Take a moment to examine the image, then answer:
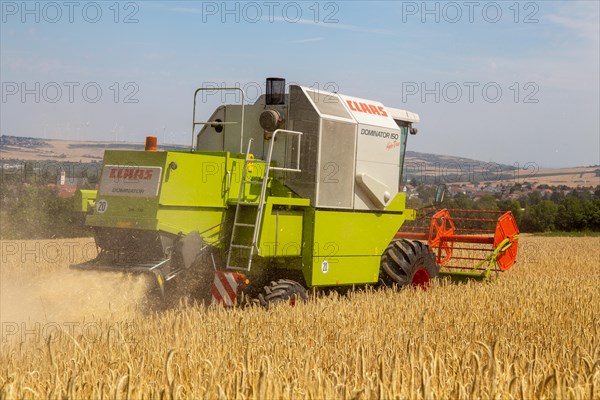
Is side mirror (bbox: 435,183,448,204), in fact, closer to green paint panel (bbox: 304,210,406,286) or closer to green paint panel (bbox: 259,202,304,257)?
green paint panel (bbox: 304,210,406,286)

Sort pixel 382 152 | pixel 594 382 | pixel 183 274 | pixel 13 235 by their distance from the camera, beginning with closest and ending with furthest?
A: pixel 594 382 → pixel 183 274 → pixel 382 152 → pixel 13 235

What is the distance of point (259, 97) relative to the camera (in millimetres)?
9312

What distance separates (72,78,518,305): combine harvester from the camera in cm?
799

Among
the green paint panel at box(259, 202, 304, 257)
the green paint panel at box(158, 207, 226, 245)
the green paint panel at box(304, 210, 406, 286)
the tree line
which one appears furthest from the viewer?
the tree line

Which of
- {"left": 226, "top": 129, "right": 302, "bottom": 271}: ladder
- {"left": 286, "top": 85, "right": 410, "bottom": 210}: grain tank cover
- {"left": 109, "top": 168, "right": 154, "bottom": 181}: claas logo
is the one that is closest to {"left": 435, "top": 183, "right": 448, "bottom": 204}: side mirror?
{"left": 286, "top": 85, "right": 410, "bottom": 210}: grain tank cover

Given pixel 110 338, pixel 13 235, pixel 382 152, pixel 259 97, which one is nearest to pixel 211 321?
pixel 110 338

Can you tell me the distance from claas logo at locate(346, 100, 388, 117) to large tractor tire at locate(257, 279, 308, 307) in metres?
2.35

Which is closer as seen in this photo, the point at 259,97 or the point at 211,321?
the point at 211,321

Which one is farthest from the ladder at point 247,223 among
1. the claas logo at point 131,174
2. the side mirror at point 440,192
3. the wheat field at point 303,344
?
the side mirror at point 440,192

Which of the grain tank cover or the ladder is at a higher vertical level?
the grain tank cover

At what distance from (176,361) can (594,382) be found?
8.39ft

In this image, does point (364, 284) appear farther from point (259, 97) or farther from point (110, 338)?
point (110, 338)

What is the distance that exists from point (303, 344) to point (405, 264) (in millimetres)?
4390

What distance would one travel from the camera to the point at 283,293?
8.28 metres
